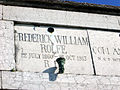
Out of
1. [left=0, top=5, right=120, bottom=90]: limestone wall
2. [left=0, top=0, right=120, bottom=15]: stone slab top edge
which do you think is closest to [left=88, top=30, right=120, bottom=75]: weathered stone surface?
[left=0, top=5, right=120, bottom=90]: limestone wall

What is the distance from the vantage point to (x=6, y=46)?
22.4ft

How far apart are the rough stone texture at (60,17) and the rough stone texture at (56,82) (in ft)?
5.24

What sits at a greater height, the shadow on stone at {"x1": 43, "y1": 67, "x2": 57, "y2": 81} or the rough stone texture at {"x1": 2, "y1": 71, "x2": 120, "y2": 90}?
the shadow on stone at {"x1": 43, "y1": 67, "x2": 57, "y2": 81}

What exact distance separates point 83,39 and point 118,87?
158 centimetres

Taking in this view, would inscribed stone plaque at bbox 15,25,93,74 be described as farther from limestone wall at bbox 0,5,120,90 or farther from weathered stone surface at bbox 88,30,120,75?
weathered stone surface at bbox 88,30,120,75

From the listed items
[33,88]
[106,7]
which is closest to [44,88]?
[33,88]

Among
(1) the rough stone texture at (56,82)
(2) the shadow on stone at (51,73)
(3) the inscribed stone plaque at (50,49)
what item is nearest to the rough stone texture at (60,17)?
(3) the inscribed stone plaque at (50,49)

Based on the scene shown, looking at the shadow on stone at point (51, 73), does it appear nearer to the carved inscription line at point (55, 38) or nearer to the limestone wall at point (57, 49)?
the limestone wall at point (57, 49)

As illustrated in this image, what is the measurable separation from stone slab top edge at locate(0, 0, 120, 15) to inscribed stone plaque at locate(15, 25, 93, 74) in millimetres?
683

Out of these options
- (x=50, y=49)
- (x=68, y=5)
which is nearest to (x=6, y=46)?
(x=50, y=49)

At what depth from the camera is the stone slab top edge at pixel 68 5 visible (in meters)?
7.64

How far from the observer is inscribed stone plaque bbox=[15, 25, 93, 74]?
688cm

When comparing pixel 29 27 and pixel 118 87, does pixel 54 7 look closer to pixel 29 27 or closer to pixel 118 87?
pixel 29 27

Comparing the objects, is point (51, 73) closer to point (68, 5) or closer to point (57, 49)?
point (57, 49)
